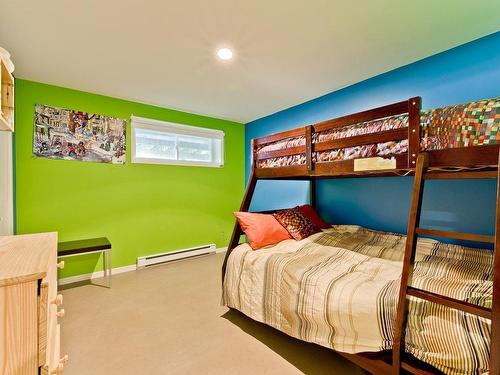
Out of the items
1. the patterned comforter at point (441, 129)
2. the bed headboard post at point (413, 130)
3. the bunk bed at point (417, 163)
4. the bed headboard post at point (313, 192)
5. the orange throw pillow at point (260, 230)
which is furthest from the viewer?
the bed headboard post at point (313, 192)

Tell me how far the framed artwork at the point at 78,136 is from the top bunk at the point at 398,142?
2.19m

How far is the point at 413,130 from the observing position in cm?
142

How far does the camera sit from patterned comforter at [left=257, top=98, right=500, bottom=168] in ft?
4.00

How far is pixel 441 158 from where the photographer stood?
1.34 meters

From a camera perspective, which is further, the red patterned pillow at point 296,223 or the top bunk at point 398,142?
the red patterned pillow at point 296,223

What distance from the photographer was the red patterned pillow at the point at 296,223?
2.44m

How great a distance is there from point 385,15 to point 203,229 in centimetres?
339

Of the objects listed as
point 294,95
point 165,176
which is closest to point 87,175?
point 165,176

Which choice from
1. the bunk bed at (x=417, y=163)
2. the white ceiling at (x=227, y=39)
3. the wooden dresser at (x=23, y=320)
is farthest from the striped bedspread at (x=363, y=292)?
the white ceiling at (x=227, y=39)

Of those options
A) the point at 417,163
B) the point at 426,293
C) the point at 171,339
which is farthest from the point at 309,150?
the point at 171,339

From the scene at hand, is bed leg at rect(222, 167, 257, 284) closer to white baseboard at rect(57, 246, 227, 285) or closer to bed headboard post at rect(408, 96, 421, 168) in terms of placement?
bed headboard post at rect(408, 96, 421, 168)

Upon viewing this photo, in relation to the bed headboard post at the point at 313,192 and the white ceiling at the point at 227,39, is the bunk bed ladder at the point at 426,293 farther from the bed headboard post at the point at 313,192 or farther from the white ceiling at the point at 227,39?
the bed headboard post at the point at 313,192

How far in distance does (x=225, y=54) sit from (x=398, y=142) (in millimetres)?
1593

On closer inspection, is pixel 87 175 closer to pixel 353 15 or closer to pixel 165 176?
pixel 165 176
